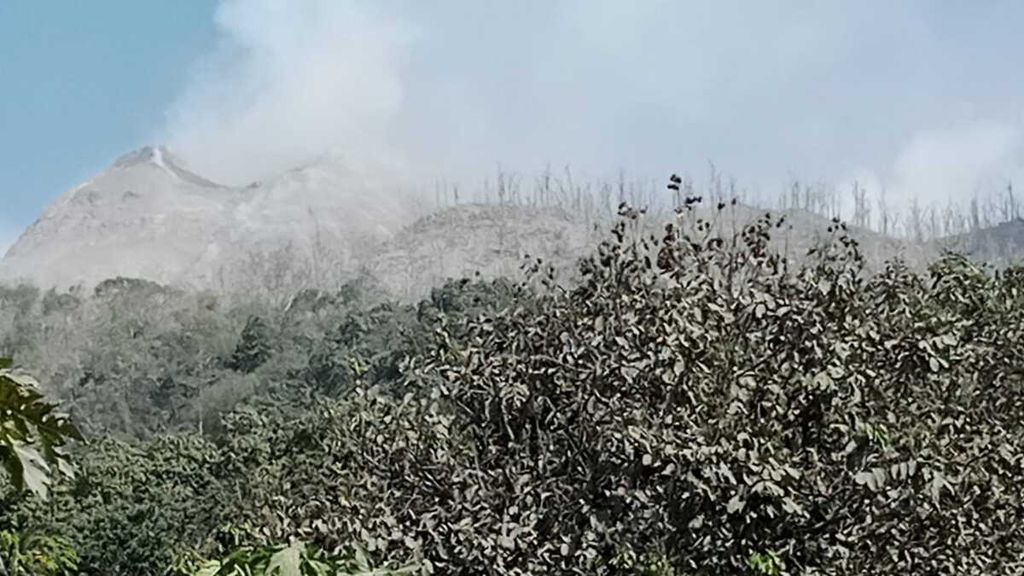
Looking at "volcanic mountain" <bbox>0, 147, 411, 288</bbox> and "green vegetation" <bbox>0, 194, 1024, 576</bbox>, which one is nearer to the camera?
"green vegetation" <bbox>0, 194, 1024, 576</bbox>

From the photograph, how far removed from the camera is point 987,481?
20.1 feet

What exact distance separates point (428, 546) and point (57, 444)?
3.21m

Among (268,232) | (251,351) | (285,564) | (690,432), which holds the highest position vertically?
(268,232)

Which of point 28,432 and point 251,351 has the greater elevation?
point 251,351

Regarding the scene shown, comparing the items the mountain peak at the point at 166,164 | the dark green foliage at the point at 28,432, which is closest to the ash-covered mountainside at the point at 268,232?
the mountain peak at the point at 166,164

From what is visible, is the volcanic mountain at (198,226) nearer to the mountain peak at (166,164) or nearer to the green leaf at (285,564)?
the mountain peak at (166,164)

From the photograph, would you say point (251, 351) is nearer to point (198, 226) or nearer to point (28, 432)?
point (28, 432)

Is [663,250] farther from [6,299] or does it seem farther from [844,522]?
[6,299]

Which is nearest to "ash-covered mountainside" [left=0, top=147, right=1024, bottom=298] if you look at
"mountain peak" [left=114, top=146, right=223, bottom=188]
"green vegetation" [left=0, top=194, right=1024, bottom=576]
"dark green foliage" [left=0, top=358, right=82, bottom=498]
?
"mountain peak" [left=114, top=146, right=223, bottom=188]

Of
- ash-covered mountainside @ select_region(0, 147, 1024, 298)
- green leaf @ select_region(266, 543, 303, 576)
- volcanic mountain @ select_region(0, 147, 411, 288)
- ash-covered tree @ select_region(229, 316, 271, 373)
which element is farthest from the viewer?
volcanic mountain @ select_region(0, 147, 411, 288)

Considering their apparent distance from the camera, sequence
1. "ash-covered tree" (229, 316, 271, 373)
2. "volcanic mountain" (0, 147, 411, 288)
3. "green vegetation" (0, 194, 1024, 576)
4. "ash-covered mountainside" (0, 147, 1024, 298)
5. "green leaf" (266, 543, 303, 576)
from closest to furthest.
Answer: "green leaf" (266, 543, 303, 576) → "green vegetation" (0, 194, 1024, 576) → "ash-covered tree" (229, 316, 271, 373) → "ash-covered mountainside" (0, 147, 1024, 298) → "volcanic mountain" (0, 147, 411, 288)

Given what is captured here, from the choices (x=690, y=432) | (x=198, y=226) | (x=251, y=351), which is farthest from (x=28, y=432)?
(x=198, y=226)

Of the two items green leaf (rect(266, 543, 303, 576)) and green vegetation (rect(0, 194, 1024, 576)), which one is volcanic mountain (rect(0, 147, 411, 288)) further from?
green leaf (rect(266, 543, 303, 576))

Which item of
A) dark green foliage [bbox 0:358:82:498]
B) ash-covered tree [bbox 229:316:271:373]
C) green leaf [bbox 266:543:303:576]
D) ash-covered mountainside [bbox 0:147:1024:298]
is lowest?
green leaf [bbox 266:543:303:576]
